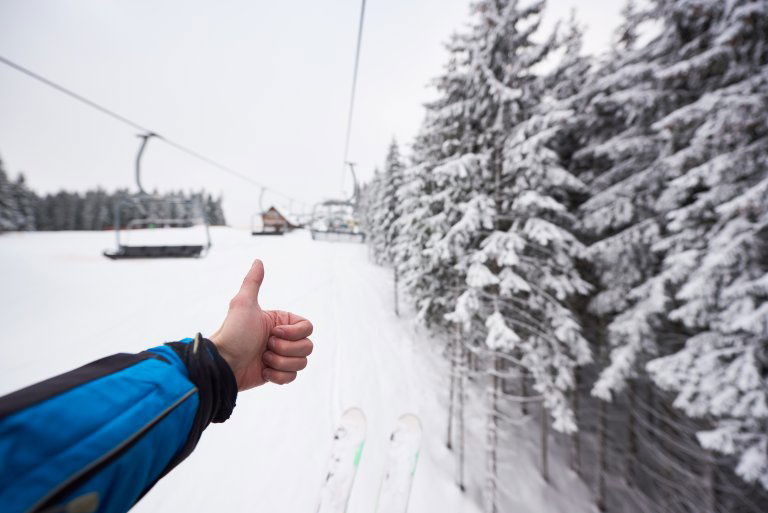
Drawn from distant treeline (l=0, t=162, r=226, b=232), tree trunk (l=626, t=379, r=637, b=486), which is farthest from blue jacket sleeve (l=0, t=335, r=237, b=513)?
distant treeline (l=0, t=162, r=226, b=232)

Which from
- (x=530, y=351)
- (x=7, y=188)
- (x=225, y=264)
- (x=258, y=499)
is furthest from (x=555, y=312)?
(x=7, y=188)

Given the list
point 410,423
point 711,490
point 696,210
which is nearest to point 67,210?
point 410,423

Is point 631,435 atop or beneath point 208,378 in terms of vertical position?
beneath

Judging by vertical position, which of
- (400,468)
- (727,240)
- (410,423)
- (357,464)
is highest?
(727,240)

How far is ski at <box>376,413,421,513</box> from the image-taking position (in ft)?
17.6

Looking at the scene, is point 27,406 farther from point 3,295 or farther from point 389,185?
point 389,185

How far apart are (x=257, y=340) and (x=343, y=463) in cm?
504

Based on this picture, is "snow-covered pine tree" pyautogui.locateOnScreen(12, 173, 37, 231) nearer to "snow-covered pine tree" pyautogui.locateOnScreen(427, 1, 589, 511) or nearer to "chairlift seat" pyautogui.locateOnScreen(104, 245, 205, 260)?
"chairlift seat" pyautogui.locateOnScreen(104, 245, 205, 260)

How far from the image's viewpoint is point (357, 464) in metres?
5.42

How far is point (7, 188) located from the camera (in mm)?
23734

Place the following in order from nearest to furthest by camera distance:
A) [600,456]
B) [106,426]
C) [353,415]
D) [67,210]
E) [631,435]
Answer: [106,426]
[353,415]
[600,456]
[631,435]
[67,210]

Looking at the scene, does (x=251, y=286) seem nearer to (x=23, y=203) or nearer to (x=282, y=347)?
(x=282, y=347)

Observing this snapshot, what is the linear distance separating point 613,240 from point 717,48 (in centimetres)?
438

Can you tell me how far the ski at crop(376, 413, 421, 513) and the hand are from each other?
5396 millimetres
